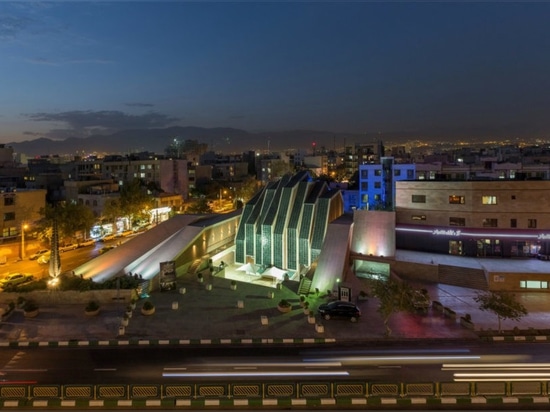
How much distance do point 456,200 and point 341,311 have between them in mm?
19383

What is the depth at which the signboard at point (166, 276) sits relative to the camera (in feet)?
96.1

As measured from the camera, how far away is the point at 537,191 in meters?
32.8

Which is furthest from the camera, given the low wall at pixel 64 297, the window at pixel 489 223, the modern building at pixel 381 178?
the modern building at pixel 381 178

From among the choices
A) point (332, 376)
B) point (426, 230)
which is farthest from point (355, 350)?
point (426, 230)

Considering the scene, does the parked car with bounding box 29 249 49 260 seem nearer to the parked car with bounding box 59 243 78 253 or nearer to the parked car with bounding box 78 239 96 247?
the parked car with bounding box 59 243 78 253

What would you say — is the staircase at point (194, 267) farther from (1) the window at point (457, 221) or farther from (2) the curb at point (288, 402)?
(1) the window at point (457, 221)

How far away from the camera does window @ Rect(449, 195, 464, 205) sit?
3500cm

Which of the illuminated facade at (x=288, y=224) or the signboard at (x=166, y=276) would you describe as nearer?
the signboard at (x=166, y=276)

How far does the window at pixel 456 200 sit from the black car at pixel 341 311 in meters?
18.3

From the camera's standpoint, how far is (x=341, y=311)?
23.2 m

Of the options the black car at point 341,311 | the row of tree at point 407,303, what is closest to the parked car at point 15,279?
the black car at point 341,311

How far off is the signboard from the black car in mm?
12941

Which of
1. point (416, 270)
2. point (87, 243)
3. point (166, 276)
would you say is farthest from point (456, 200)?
point (87, 243)

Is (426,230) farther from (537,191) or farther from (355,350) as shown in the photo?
(355,350)
